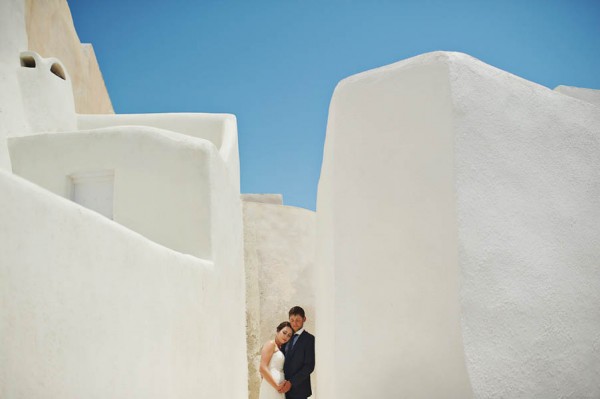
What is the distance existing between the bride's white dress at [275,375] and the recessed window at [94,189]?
3.28m

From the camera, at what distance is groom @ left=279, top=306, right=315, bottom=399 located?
227 inches

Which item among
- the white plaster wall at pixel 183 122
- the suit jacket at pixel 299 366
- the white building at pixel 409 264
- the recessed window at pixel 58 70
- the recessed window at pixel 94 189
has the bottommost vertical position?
the suit jacket at pixel 299 366

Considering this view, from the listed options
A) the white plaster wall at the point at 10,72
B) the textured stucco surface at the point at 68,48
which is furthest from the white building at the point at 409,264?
the textured stucco surface at the point at 68,48

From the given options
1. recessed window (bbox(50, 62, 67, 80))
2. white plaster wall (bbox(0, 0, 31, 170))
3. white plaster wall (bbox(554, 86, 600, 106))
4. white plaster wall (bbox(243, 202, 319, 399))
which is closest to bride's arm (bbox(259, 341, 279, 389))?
white plaster wall (bbox(554, 86, 600, 106))

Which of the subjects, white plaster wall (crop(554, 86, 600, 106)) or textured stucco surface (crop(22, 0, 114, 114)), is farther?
textured stucco surface (crop(22, 0, 114, 114))

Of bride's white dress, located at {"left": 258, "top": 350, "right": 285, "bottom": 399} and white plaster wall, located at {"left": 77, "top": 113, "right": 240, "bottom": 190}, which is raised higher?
white plaster wall, located at {"left": 77, "top": 113, "right": 240, "bottom": 190}

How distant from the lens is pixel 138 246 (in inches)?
184

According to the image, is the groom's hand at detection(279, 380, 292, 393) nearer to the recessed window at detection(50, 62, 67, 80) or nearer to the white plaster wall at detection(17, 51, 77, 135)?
the white plaster wall at detection(17, 51, 77, 135)

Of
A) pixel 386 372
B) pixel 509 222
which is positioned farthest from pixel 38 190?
pixel 509 222

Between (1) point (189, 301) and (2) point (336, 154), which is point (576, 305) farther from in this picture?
(1) point (189, 301)

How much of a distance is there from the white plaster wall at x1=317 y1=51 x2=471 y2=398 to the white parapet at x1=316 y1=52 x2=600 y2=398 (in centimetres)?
1

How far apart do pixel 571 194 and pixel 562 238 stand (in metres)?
0.39

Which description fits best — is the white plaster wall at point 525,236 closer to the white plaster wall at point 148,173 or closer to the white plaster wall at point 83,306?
the white plaster wall at point 83,306

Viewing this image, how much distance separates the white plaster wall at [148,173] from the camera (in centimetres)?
744
